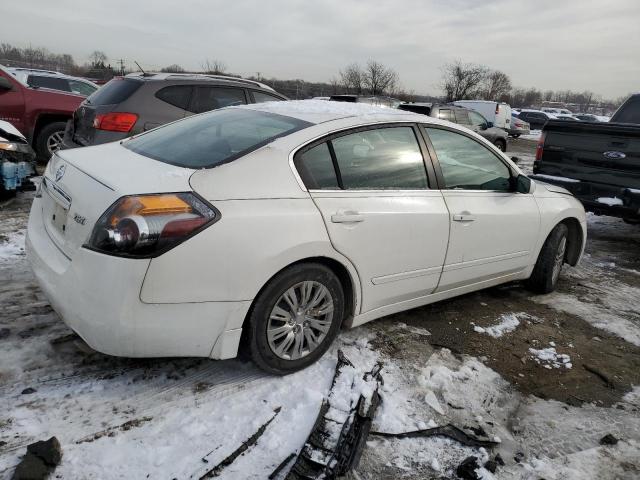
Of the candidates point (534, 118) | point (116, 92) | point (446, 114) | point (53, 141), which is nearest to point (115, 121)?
point (116, 92)

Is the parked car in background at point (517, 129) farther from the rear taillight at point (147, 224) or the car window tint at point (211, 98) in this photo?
the rear taillight at point (147, 224)

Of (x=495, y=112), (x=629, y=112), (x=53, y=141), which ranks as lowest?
(x=53, y=141)

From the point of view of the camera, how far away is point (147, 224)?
2209 mm

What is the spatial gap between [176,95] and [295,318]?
15.2 ft

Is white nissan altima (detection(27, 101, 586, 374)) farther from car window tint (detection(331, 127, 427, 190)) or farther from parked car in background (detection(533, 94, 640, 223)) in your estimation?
parked car in background (detection(533, 94, 640, 223))

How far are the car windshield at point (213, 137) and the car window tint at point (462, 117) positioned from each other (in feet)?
45.6

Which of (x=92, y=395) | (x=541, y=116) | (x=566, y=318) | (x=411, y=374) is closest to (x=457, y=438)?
(x=411, y=374)

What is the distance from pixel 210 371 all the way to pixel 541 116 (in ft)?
128

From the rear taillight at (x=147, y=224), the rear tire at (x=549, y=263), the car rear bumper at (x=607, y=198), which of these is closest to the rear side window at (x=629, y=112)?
the car rear bumper at (x=607, y=198)

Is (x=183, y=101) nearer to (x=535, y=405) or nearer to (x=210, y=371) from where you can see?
(x=210, y=371)

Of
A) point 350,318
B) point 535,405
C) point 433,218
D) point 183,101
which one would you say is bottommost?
point 535,405

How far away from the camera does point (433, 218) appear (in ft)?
10.6

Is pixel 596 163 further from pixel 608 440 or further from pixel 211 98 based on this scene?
pixel 211 98

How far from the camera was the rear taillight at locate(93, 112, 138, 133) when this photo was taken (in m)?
5.80
